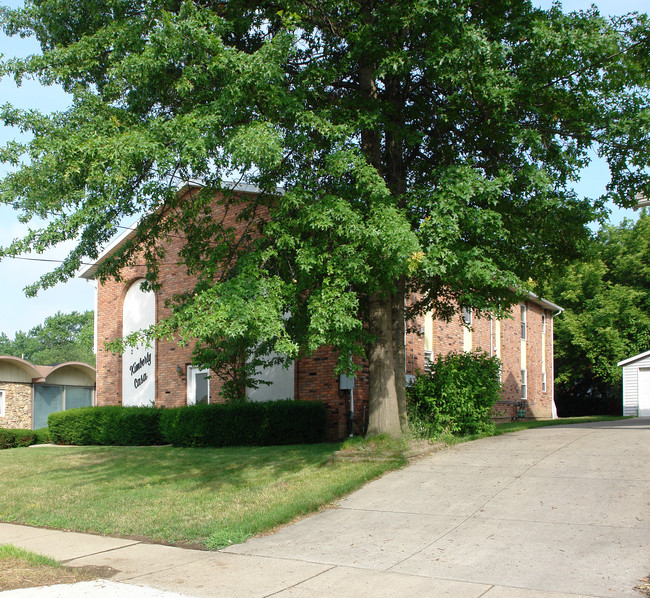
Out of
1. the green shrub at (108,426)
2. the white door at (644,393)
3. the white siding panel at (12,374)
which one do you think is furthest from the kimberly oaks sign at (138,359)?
the white door at (644,393)

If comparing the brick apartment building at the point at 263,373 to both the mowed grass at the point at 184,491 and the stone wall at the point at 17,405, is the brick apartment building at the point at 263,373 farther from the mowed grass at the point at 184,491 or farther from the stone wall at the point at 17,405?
the stone wall at the point at 17,405

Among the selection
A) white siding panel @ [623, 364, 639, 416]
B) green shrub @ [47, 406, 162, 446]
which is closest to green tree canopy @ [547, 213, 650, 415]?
white siding panel @ [623, 364, 639, 416]

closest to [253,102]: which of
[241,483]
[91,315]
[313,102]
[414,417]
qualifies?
[313,102]

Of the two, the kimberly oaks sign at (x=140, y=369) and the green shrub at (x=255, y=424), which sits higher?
the kimberly oaks sign at (x=140, y=369)

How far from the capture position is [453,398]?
46.2 ft

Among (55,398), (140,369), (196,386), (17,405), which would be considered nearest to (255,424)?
(196,386)

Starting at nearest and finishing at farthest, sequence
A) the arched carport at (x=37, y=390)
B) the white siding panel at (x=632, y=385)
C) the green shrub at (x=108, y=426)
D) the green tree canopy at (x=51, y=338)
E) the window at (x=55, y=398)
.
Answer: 1. the green shrub at (x=108, y=426)
2. the arched carport at (x=37, y=390)
3. the window at (x=55, y=398)
4. the white siding panel at (x=632, y=385)
5. the green tree canopy at (x=51, y=338)

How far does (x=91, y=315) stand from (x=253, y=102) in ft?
323

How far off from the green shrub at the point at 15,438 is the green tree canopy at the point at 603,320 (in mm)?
25216

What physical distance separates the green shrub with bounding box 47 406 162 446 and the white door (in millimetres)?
22738

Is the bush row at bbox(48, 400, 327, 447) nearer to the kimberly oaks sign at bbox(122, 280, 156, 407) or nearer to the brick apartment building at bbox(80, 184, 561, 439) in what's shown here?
the brick apartment building at bbox(80, 184, 561, 439)

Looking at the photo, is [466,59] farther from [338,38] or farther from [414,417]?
[414,417]

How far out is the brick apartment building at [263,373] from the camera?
58.3 feet

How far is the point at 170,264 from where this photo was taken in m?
22.2
